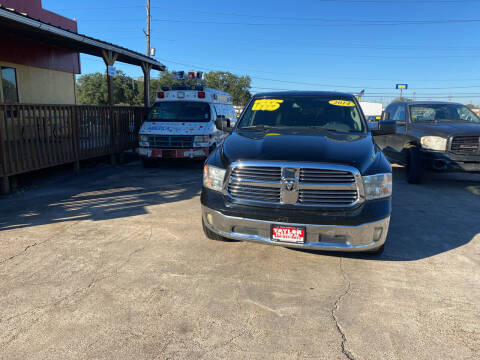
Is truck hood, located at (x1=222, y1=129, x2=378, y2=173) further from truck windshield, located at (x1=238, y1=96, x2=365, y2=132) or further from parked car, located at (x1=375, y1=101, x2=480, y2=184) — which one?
parked car, located at (x1=375, y1=101, x2=480, y2=184)

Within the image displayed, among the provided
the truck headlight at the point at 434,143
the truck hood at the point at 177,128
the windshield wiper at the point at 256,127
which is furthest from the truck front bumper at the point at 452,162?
the truck hood at the point at 177,128

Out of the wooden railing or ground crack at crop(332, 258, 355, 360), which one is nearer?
ground crack at crop(332, 258, 355, 360)

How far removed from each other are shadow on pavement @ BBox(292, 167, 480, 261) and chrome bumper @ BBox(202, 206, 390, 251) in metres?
0.71

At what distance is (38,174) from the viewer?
8.50 metres

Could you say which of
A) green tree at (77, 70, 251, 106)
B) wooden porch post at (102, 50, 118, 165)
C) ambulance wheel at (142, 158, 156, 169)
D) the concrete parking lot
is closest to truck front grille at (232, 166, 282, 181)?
the concrete parking lot

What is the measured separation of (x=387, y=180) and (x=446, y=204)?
3625 mm

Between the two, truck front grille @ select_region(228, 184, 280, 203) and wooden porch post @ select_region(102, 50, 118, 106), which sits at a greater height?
wooden porch post @ select_region(102, 50, 118, 106)

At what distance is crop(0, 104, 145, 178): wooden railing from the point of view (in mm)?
6656

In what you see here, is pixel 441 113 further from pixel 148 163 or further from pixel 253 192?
pixel 148 163

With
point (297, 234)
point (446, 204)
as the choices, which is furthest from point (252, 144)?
point (446, 204)

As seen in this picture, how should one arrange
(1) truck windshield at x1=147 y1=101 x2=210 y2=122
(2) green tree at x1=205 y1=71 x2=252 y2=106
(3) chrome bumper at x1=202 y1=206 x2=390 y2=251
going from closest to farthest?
(3) chrome bumper at x1=202 y1=206 x2=390 y2=251 < (1) truck windshield at x1=147 y1=101 x2=210 y2=122 < (2) green tree at x1=205 y1=71 x2=252 y2=106

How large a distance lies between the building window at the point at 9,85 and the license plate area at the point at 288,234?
Result: 12.7 metres

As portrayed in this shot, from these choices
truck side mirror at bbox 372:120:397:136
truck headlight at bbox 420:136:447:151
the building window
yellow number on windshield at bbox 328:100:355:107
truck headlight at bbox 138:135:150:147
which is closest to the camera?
truck side mirror at bbox 372:120:397:136

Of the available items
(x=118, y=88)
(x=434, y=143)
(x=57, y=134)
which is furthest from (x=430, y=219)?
(x=118, y=88)
